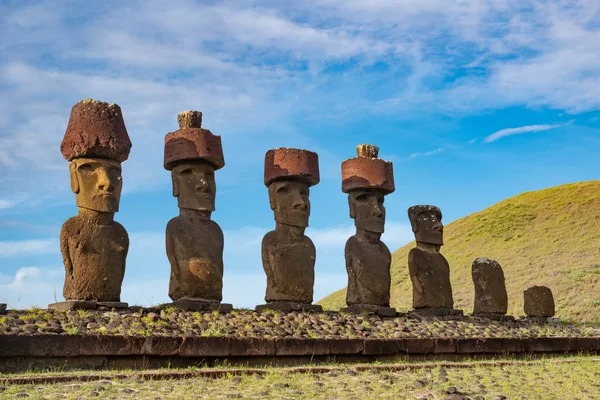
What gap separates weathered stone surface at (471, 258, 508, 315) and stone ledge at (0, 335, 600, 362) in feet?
10.3

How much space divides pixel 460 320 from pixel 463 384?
581 cm

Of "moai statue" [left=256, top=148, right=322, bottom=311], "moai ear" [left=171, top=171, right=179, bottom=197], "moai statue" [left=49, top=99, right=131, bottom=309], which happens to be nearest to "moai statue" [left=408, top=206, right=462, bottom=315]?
"moai statue" [left=256, top=148, right=322, bottom=311]

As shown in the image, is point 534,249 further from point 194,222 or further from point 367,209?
point 194,222

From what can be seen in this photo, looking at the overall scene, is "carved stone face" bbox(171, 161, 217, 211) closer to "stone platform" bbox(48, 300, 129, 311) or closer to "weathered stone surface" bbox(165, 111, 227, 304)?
"weathered stone surface" bbox(165, 111, 227, 304)

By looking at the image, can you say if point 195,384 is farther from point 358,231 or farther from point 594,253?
point 594,253

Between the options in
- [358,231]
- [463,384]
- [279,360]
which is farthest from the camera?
[358,231]

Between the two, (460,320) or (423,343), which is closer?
(423,343)

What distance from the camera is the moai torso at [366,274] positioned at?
14.1m

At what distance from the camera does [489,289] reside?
16750 millimetres

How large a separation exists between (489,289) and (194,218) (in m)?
7.27

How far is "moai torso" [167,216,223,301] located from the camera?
12.1 m

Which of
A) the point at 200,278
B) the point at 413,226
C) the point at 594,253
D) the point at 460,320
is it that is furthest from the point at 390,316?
the point at 594,253

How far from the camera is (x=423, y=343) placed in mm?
12094

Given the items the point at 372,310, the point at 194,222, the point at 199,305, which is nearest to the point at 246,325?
the point at 199,305
